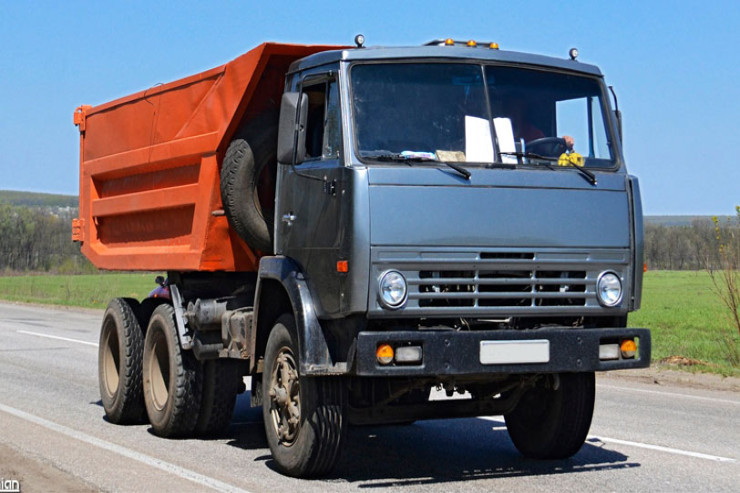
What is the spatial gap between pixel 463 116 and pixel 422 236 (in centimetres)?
98

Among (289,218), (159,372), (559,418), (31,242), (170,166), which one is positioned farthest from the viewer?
(31,242)

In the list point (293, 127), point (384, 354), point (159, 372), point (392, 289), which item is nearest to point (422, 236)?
point (392, 289)

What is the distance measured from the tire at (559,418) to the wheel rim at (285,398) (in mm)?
1764

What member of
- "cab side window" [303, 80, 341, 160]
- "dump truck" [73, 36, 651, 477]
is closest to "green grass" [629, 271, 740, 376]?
"dump truck" [73, 36, 651, 477]

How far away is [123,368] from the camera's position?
33.5 feet

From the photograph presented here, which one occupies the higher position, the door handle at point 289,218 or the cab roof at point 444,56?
the cab roof at point 444,56

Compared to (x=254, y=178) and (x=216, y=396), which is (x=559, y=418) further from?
(x=216, y=396)

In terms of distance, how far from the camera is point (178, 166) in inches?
372

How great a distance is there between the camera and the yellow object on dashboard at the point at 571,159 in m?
7.22

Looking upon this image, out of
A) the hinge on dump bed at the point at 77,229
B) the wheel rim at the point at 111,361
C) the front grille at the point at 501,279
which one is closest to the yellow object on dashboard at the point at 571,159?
the front grille at the point at 501,279

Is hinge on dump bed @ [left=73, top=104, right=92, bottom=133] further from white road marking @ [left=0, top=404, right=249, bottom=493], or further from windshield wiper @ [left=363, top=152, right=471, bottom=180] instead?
windshield wiper @ [left=363, top=152, right=471, bottom=180]

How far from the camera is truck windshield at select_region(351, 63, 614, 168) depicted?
22.6ft

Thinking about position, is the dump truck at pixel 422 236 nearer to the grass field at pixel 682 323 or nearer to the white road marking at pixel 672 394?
the white road marking at pixel 672 394

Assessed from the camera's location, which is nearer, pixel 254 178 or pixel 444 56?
pixel 444 56
